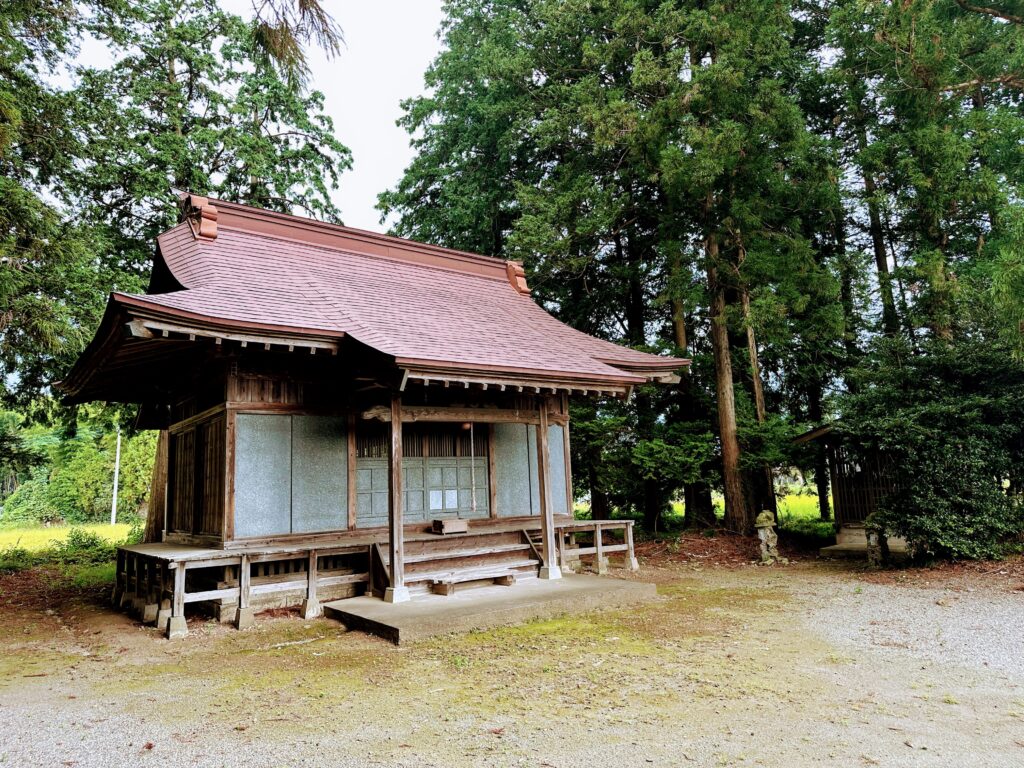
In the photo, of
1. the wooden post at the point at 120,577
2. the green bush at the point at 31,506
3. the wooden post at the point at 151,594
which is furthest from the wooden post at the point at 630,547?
the green bush at the point at 31,506

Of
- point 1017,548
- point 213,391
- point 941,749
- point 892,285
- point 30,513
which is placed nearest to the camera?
point 941,749

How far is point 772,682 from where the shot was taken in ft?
16.4

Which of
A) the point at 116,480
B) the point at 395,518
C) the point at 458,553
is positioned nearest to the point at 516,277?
the point at 458,553

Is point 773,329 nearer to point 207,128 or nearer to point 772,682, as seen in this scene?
point 772,682

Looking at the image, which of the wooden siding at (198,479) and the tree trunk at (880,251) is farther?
the tree trunk at (880,251)

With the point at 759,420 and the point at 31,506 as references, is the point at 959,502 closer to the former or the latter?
the point at 759,420

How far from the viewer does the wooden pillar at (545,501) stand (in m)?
9.02

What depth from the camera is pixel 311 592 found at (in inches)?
309

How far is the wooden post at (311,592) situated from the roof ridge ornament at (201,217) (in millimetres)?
5022

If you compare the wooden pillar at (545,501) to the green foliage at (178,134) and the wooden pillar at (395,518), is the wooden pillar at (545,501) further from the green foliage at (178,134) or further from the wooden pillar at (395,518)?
the green foliage at (178,134)

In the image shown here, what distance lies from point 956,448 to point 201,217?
39.2 ft

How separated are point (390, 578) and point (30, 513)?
33.1 metres

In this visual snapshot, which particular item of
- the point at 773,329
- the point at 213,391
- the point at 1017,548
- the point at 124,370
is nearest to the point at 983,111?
the point at 773,329

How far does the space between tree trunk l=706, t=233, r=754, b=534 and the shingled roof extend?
3075 mm
